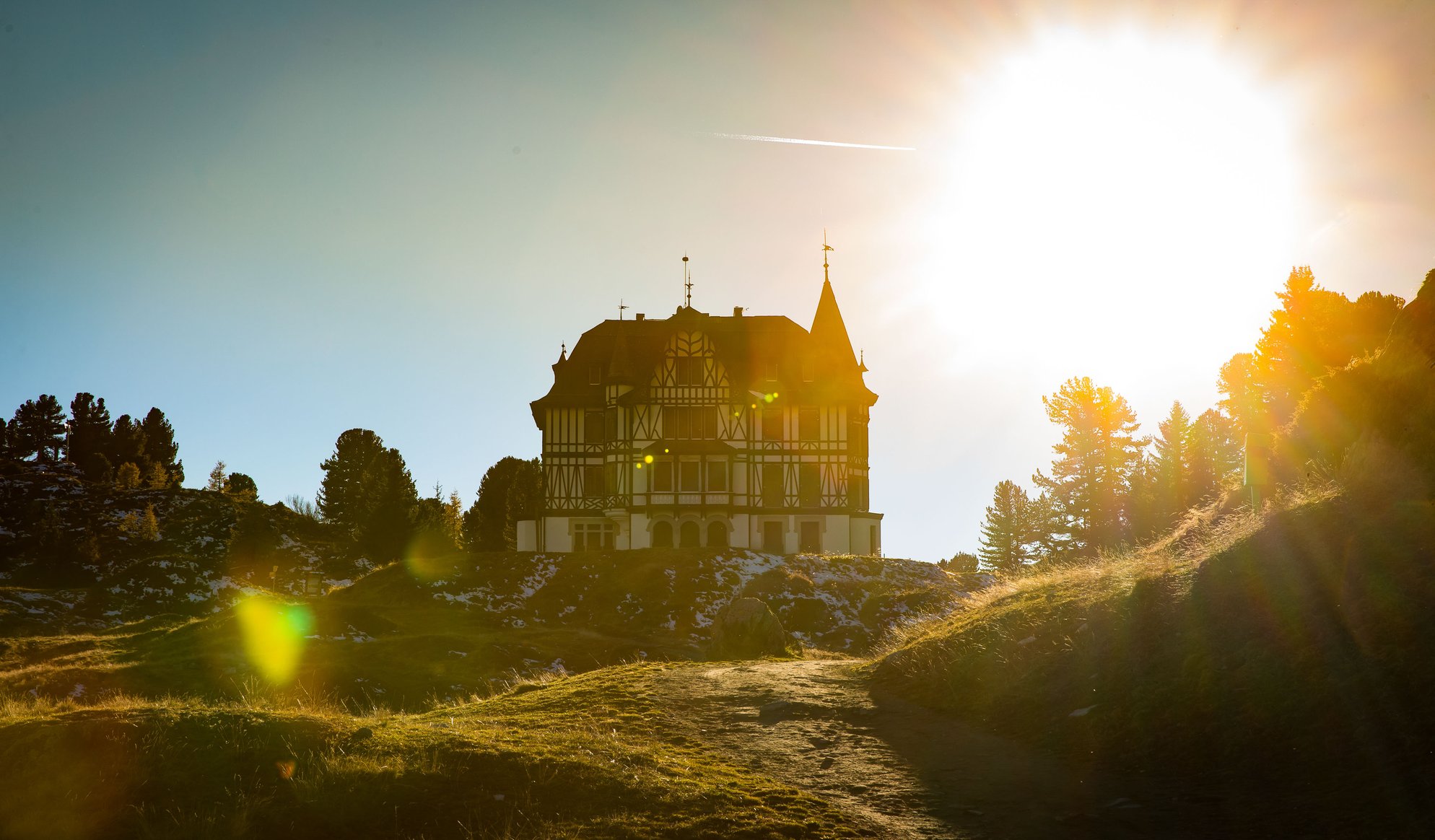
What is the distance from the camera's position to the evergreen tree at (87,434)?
9069 cm

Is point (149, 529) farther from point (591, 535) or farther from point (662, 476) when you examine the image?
point (662, 476)

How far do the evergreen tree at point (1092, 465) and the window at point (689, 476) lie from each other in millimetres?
20154

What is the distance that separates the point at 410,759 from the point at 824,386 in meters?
44.6

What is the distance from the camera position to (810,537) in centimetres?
5278

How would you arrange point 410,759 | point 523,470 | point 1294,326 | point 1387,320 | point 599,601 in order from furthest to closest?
point 523,470 → point 599,601 → point 1294,326 → point 1387,320 → point 410,759

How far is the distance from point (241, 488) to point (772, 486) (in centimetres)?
6164

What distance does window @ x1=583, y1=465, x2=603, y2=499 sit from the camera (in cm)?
5347

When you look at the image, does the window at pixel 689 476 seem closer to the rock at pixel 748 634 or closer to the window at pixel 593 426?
the window at pixel 593 426

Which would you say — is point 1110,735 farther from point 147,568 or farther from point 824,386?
point 147,568

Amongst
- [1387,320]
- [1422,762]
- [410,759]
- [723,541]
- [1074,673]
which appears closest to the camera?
[1422,762]

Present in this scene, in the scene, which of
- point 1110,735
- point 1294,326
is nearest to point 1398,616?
point 1110,735

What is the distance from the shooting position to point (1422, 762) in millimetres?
8453

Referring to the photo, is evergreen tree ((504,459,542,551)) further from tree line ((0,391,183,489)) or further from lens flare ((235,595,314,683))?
tree line ((0,391,183,489))

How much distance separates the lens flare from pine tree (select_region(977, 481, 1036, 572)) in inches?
1948
